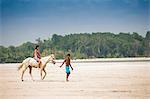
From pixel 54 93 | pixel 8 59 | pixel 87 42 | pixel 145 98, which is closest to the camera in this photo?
pixel 145 98

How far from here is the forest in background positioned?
3628cm

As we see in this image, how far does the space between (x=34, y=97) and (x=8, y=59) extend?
28.4 metres

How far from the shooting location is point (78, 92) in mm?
8703

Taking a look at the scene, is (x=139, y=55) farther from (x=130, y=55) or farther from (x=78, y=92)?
(x=78, y=92)

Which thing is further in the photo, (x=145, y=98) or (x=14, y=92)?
(x=14, y=92)

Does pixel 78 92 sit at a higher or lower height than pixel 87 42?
lower

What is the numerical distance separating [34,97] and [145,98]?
2115 millimetres

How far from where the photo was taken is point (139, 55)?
123 ft

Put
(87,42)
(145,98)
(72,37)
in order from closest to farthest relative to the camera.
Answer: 1. (145,98)
2. (72,37)
3. (87,42)

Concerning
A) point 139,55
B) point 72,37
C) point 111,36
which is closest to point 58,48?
point 72,37

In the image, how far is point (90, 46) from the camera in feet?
136

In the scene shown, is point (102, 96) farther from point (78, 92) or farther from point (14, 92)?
point (14, 92)

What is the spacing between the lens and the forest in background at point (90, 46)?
1429 inches

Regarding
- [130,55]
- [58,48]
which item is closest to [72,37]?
[58,48]
